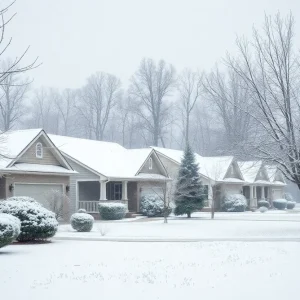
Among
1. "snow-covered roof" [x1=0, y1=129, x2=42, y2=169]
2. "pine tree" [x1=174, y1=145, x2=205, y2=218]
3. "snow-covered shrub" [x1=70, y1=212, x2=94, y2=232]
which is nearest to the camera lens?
"snow-covered shrub" [x1=70, y1=212, x2=94, y2=232]

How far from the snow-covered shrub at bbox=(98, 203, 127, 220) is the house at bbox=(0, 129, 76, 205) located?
4.13m

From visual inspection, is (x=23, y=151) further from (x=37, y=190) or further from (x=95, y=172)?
(x=95, y=172)

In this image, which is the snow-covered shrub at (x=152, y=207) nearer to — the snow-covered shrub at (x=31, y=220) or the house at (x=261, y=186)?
the house at (x=261, y=186)

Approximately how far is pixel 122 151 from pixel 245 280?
32.9 metres

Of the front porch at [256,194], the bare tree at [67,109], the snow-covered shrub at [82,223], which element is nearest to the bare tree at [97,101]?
the bare tree at [67,109]

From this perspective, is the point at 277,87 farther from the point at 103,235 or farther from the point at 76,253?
the point at 76,253

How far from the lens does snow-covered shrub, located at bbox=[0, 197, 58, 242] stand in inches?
794

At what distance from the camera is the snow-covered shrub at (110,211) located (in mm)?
36031

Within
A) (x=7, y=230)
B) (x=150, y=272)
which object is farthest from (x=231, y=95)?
(x=150, y=272)

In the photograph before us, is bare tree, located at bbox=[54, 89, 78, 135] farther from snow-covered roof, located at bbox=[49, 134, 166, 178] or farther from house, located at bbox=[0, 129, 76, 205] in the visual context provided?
house, located at bbox=[0, 129, 76, 205]

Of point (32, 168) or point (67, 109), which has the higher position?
point (67, 109)

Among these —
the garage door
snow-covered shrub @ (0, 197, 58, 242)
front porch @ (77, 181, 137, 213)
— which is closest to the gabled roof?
the garage door

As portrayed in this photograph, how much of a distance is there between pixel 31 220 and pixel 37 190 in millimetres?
Answer: 10632

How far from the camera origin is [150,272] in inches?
509
